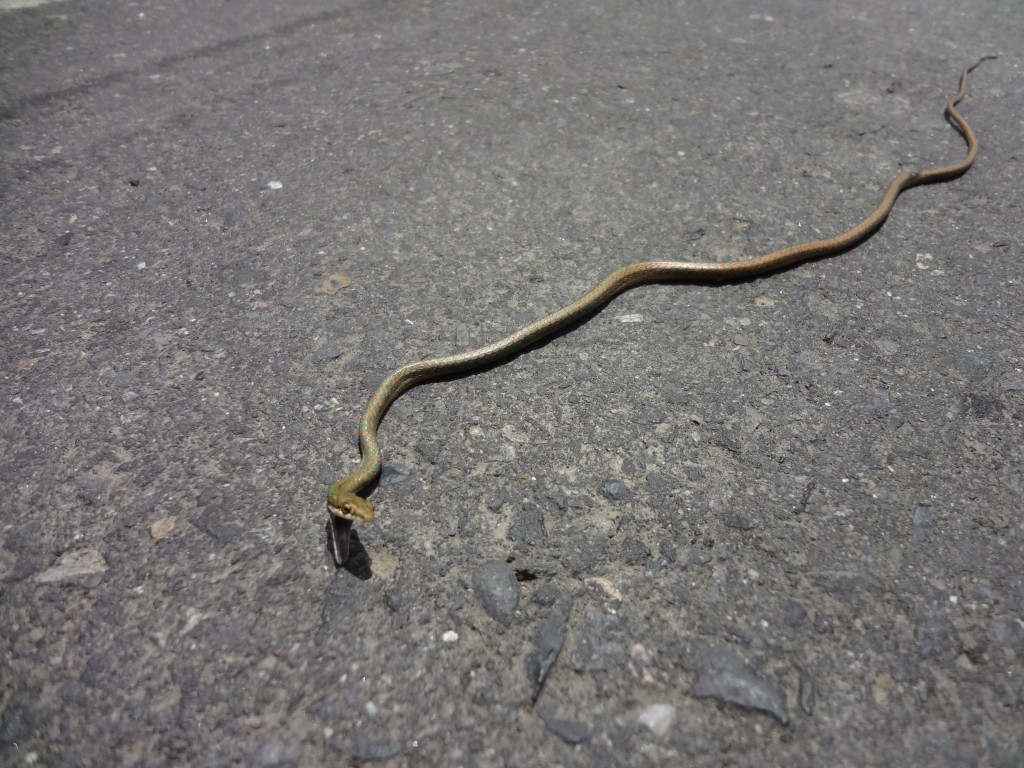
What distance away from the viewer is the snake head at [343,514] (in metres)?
2.44

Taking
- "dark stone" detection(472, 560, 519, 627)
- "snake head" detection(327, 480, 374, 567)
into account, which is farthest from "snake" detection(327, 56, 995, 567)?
"dark stone" detection(472, 560, 519, 627)

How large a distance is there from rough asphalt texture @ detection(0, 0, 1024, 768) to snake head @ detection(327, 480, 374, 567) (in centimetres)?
8

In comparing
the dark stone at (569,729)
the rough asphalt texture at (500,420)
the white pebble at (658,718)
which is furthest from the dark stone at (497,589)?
the white pebble at (658,718)

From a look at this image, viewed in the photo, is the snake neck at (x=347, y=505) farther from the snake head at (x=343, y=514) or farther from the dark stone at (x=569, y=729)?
the dark stone at (x=569, y=729)

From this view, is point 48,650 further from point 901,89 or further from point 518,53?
point 901,89

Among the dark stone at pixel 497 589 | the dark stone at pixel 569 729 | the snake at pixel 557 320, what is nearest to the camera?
the dark stone at pixel 569 729

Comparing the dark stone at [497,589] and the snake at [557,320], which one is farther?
the snake at [557,320]

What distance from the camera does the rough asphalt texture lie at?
2170 mm

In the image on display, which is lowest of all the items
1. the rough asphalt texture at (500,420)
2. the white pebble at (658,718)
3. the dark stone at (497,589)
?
the white pebble at (658,718)

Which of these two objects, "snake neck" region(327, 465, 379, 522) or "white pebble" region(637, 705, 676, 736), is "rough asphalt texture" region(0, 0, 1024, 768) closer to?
"white pebble" region(637, 705, 676, 736)

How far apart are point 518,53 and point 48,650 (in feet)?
17.0

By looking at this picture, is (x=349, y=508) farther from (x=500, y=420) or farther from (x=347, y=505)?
(x=500, y=420)

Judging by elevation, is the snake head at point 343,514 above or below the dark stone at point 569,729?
above

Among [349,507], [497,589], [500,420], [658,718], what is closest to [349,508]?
[349,507]
